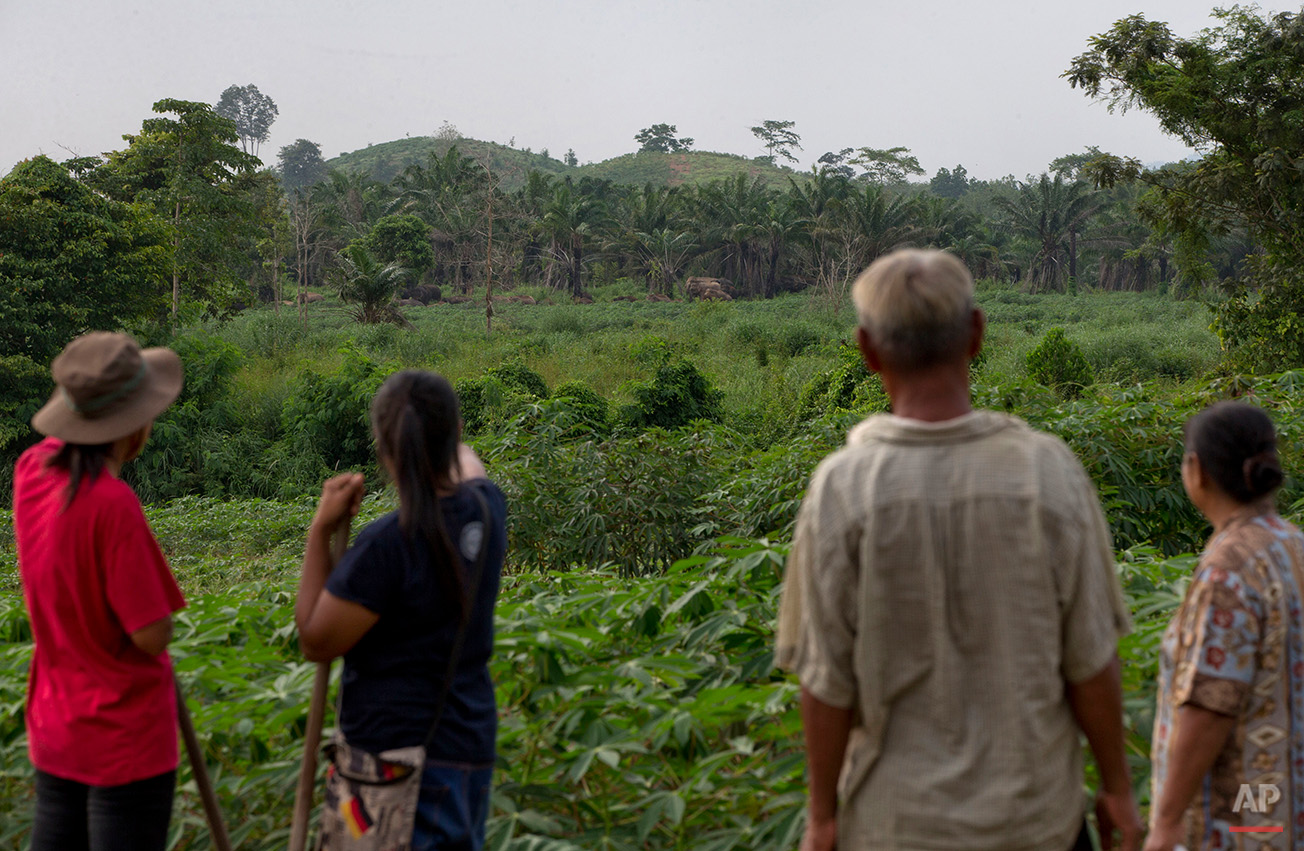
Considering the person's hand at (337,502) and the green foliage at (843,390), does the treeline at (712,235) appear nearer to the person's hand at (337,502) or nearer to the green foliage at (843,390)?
the green foliage at (843,390)

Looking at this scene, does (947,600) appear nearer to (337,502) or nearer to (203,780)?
(337,502)

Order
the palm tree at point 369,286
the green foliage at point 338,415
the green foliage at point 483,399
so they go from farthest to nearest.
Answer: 1. the palm tree at point 369,286
2. the green foliage at point 338,415
3. the green foliage at point 483,399

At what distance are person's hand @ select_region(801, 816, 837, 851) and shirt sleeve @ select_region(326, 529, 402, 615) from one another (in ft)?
2.21

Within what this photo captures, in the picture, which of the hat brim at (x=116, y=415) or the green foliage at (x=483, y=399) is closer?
the hat brim at (x=116, y=415)

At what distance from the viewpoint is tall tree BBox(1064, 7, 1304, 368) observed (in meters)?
11.8

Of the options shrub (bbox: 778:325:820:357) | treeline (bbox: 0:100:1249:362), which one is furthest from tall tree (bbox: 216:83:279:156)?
shrub (bbox: 778:325:820:357)

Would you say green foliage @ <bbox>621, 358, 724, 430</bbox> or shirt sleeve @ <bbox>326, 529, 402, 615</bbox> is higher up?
shirt sleeve @ <bbox>326, 529, 402, 615</bbox>

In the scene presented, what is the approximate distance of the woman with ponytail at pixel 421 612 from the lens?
1.46m

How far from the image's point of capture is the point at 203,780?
172 cm

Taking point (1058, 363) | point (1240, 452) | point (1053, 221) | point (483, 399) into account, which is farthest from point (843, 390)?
point (1053, 221)

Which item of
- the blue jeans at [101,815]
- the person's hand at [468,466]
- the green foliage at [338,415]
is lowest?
the green foliage at [338,415]

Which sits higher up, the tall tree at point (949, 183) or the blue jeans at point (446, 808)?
the tall tree at point (949, 183)

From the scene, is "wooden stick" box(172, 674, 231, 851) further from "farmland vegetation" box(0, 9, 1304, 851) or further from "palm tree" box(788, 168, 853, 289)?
"palm tree" box(788, 168, 853, 289)

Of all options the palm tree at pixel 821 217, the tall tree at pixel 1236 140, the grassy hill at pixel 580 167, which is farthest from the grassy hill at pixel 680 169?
the tall tree at pixel 1236 140
